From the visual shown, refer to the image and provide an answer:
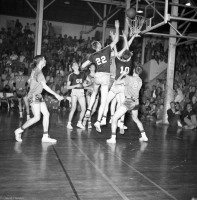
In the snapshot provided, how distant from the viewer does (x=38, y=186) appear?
291 cm

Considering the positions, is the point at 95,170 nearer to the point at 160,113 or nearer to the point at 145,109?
the point at 160,113

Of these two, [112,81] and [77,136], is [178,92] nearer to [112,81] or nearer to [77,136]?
[112,81]

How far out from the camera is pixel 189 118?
955 centimetres

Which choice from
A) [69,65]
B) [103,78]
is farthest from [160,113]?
[69,65]

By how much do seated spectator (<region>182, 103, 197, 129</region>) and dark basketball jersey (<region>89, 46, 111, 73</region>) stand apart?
420 centimetres

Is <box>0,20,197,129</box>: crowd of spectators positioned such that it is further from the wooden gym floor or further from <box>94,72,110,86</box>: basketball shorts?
the wooden gym floor

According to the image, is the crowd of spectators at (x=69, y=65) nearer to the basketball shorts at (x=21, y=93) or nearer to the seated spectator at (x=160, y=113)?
the seated spectator at (x=160, y=113)

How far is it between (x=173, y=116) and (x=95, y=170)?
681 centimetres

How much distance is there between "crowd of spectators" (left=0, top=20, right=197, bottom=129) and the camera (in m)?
11.0

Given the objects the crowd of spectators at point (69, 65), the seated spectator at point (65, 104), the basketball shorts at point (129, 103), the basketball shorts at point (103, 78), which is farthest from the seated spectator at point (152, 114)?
the basketball shorts at point (129, 103)

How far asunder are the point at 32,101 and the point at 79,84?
1.91m

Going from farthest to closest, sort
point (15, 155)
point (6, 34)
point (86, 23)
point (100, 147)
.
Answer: point (86, 23), point (6, 34), point (100, 147), point (15, 155)

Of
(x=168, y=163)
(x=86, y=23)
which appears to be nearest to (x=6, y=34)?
(x=86, y=23)

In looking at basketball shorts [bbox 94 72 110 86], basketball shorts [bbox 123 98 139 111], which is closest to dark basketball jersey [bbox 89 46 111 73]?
basketball shorts [bbox 94 72 110 86]
